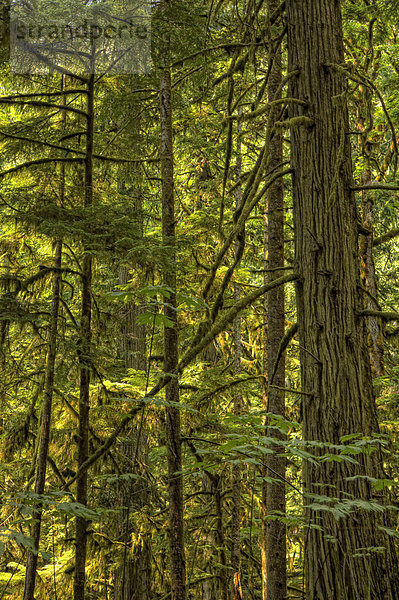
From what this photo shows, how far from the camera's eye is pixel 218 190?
11.6m

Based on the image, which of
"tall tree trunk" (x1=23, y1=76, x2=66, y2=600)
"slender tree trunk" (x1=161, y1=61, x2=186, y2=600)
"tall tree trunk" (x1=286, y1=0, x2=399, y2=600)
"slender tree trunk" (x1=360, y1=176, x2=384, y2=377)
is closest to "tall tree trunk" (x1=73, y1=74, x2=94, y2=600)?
"tall tree trunk" (x1=23, y1=76, x2=66, y2=600)

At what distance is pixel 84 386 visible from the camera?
25.0ft

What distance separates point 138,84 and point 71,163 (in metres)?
1.77

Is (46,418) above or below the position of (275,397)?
below

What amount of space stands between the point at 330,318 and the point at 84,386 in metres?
5.29

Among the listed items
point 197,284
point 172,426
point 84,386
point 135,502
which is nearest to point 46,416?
point 84,386

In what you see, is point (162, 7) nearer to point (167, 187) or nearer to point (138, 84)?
point (138, 84)

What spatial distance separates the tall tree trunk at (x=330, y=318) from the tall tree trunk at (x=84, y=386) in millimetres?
3995

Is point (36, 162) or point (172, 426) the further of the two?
point (36, 162)

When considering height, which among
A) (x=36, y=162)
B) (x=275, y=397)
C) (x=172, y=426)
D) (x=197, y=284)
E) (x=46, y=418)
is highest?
(x=36, y=162)

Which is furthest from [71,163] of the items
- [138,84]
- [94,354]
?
[94,354]

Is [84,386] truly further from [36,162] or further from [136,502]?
[136,502]

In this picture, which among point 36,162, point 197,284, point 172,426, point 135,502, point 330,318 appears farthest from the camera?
point 135,502

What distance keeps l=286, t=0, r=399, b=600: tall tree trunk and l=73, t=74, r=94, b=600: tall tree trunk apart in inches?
157
